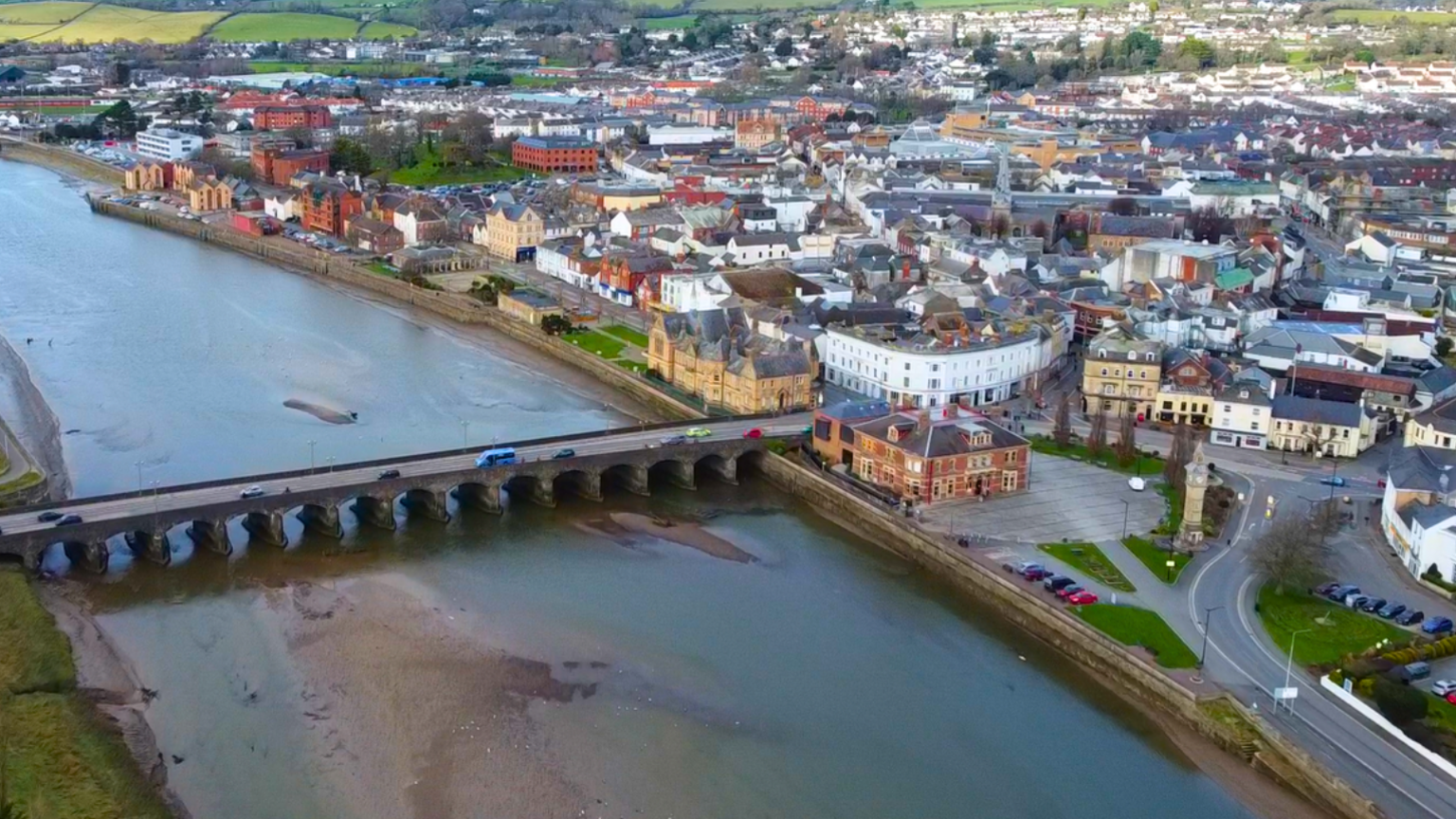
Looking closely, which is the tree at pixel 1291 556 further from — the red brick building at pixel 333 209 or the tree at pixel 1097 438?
the red brick building at pixel 333 209

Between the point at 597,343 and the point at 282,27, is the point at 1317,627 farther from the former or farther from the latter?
the point at 282,27

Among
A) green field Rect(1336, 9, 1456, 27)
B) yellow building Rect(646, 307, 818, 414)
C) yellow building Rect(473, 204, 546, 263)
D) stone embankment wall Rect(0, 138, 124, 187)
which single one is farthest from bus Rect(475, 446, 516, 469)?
green field Rect(1336, 9, 1456, 27)

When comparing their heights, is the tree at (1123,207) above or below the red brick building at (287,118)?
below

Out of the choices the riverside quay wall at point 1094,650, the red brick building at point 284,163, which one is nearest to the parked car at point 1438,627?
the riverside quay wall at point 1094,650

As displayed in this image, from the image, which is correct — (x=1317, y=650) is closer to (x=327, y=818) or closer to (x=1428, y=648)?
(x=1428, y=648)

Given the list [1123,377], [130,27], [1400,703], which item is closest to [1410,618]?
[1400,703]

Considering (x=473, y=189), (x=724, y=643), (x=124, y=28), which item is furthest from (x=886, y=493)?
(x=124, y=28)

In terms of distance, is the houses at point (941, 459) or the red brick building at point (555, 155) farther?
the red brick building at point (555, 155)
